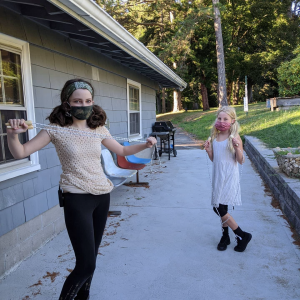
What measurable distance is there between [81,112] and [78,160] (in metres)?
0.31

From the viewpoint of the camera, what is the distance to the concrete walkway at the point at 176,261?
240 centimetres

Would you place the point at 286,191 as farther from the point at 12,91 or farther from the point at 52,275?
the point at 12,91

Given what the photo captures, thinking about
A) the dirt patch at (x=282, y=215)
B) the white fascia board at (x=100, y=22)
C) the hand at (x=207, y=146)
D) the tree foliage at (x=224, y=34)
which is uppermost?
the tree foliage at (x=224, y=34)

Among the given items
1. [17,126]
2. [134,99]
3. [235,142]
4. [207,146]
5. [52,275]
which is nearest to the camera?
[17,126]

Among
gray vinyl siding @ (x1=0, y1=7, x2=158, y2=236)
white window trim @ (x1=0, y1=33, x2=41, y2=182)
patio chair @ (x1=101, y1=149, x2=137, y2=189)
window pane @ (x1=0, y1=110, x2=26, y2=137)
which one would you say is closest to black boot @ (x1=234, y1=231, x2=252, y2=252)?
patio chair @ (x1=101, y1=149, x2=137, y2=189)

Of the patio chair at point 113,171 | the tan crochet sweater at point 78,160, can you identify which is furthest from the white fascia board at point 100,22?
the patio chair at point 113,171

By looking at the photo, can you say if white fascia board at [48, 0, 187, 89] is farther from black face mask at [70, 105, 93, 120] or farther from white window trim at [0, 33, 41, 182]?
black face mask at [70, 105, 93, 120]

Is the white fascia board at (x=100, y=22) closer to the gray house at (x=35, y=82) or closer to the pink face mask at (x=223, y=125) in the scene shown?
the gray house at (x=35, y=82)

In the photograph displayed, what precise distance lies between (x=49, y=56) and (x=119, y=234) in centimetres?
236

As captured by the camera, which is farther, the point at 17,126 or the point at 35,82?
the point at 35,82

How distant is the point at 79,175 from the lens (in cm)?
184

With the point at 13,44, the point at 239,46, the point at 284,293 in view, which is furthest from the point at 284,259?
the point at 239,46

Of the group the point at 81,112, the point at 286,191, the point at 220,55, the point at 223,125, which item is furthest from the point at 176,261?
the point at 220,55

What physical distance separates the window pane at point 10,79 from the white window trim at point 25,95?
5cm
